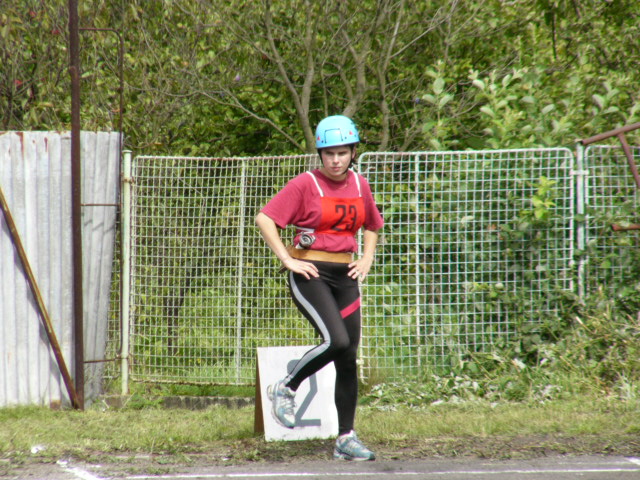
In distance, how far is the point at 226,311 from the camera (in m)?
7.16

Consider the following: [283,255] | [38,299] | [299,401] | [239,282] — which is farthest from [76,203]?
[299,401]

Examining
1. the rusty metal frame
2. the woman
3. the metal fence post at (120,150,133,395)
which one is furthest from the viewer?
the metal fence post at (120,150,133,395)

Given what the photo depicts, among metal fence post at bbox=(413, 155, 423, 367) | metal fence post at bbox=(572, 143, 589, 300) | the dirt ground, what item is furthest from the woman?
metal fence post at bbox=(572, 143, 589, 300)

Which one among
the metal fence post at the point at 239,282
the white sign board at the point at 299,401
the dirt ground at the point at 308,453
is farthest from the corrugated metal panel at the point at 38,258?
the white sign board at the point at 299,401

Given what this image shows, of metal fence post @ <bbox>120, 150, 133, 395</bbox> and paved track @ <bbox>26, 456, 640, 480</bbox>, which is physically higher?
metal fence post @ <bbox>120, 150, 133, 395</bbox>

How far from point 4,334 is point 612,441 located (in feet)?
15.2

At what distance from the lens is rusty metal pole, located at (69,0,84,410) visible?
618 cm

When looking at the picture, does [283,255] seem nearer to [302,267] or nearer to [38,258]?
[302,267]

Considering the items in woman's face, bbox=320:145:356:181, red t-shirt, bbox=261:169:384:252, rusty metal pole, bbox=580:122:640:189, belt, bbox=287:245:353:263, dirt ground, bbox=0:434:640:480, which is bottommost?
dirt ground, bbox=0:434:640:480

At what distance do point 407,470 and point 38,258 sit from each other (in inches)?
139

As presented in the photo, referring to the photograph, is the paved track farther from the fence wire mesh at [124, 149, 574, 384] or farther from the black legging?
the fence wire mesh at [124, 149, 574, 384]

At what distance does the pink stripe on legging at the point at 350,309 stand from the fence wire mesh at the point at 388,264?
197 centimetres

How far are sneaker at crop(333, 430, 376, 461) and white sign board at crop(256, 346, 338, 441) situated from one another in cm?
46

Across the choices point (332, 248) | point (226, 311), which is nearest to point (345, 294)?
point (332, 248)
